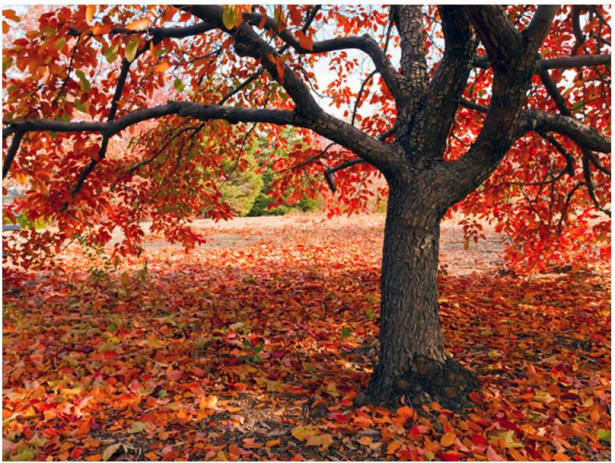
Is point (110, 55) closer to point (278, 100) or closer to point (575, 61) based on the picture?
point (575, 61)

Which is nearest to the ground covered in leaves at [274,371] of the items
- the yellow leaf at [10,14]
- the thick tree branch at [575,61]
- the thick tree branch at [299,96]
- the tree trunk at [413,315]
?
the tree trunk at [413,315]

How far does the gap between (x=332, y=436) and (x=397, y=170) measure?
184cm

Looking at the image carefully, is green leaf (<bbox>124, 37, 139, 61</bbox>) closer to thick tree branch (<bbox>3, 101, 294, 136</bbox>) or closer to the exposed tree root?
thick tree branch (<bbox>3, 101, 294, 136</bbox>)

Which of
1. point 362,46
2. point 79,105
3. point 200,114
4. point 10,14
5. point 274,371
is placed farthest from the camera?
point 362,46

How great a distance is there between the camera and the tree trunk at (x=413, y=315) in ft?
11.0

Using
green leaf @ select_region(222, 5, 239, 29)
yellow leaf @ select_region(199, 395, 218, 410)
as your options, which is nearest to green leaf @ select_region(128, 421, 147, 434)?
yellow leaf @ select_region(199, 395, 218, 410)

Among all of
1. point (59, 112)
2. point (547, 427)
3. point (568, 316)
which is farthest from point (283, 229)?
point (547, 427)

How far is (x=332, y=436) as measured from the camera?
9.57ft

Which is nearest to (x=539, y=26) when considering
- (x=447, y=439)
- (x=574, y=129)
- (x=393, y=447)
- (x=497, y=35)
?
(x=497, y=35)

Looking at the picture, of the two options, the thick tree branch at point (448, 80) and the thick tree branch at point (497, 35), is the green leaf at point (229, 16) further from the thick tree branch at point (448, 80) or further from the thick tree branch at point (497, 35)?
the thick tree branch at point (448, 80)

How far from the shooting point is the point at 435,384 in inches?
131

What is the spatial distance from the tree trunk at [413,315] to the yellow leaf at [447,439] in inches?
19.5

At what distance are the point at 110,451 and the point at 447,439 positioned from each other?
1.92 metres

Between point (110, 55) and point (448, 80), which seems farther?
point (448, 80)
